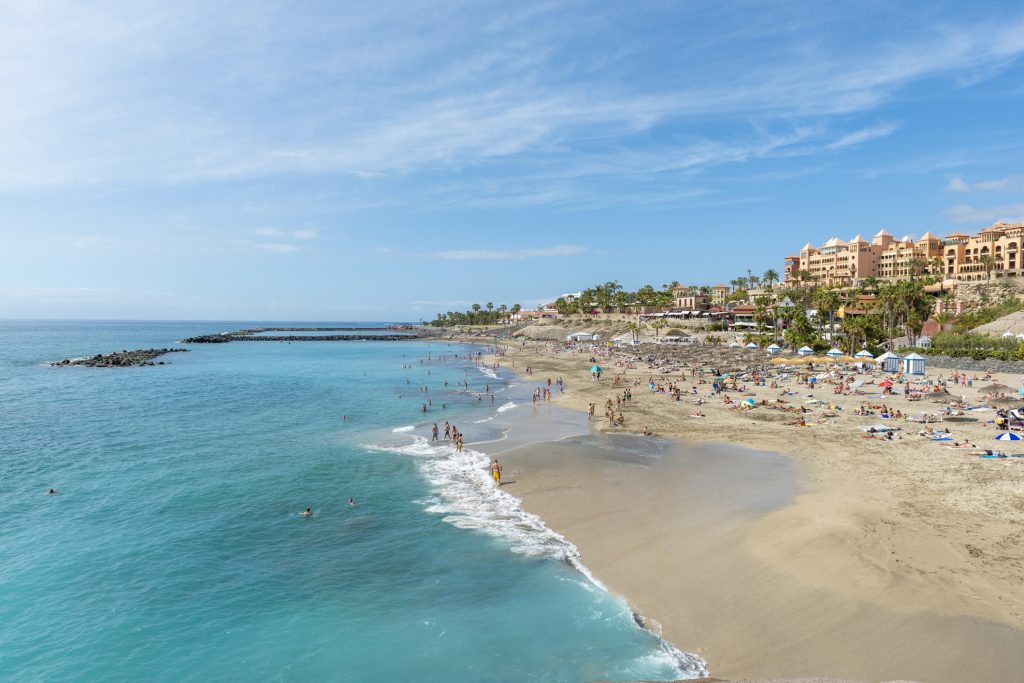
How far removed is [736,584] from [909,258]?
11374 cm

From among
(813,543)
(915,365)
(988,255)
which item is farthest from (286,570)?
(988,255)

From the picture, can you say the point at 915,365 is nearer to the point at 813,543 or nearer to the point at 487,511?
the point at 813,543

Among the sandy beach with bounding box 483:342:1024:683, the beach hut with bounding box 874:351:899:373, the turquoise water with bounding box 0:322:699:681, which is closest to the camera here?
the sandy beach with bounding box 483:342:1024:683

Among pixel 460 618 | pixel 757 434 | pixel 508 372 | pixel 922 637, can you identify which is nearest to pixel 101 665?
pixel 460 618

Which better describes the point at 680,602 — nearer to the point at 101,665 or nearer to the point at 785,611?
the point at 785,611

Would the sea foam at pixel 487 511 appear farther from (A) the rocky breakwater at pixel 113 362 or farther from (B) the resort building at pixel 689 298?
(B) the resort building at pixel 689 298

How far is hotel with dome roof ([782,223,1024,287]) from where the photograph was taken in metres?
80.7

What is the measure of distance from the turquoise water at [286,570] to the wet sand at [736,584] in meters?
1.09

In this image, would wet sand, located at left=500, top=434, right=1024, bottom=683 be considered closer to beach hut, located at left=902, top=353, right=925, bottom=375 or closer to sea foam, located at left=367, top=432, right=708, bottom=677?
sea foam, located at left=367, top=432, right=708, bottom=677

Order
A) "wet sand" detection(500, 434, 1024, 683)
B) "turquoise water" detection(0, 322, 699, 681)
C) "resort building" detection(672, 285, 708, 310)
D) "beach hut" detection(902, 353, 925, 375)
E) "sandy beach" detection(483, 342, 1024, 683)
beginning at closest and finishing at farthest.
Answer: "wet sand" detection(500, 434, 1024, 683), "sandy beach" detection(483, 342, 1024, 683), "turquoise water" detection(0, 322, 699, 681), "beach hut" detection(902, 353, 925, 375), "resort building" detection(672, 285, 708, 310)

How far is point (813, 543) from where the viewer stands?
Answer: 14.6 meters

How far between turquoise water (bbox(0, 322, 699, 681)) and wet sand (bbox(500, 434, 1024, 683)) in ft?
3.56

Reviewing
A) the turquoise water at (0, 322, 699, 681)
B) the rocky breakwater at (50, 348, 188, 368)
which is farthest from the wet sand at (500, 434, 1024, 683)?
the rocky breakwater at (50, 348, 188, 368)

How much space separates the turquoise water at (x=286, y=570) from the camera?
10844mm
